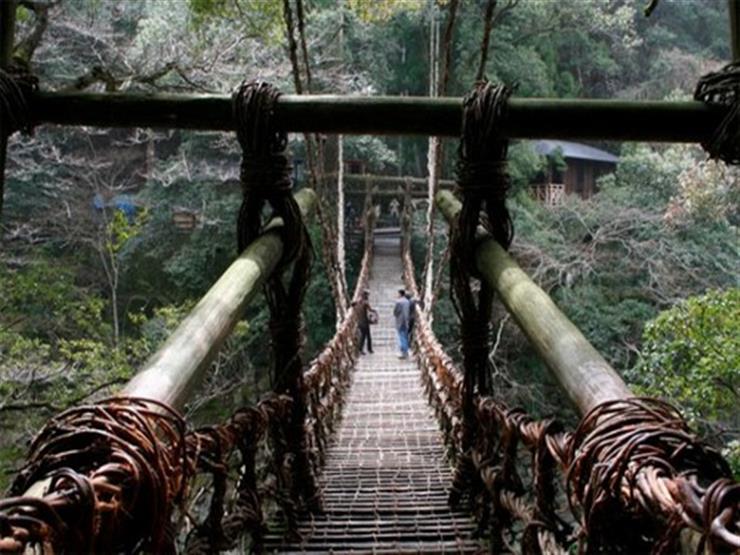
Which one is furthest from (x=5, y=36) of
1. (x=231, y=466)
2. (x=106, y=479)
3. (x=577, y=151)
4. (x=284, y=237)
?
(x=577, y=151)

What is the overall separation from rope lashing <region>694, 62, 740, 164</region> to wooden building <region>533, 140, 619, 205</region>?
35.4 feet

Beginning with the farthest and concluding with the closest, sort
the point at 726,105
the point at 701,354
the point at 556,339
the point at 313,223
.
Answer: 1. the point at 313,223
2. the point at 701,354
3. the point at 726,105
4. the point at 556,339

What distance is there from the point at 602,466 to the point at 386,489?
1.55 meters

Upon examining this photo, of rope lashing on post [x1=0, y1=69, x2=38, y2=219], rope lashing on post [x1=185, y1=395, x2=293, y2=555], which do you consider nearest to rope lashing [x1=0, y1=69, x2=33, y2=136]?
rope lashing on post [x1=0, y1=69, x2=38, y2=219]

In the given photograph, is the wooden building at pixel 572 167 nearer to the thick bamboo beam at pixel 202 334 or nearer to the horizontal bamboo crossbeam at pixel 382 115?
the horizontal bamboo crossbeam at pixel 382 115

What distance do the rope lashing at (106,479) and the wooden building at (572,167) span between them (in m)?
11.6

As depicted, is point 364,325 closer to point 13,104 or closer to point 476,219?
point 476,219

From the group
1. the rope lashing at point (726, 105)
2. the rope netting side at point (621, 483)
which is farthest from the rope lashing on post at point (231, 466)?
the rope lashing at point (726, 105)

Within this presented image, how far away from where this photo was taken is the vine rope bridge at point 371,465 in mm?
650

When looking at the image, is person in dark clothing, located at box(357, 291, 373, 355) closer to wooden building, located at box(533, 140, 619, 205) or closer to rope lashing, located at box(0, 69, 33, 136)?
rope lashing, located at box(0, 69, 33, 136)

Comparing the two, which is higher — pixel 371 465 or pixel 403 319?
pixel 371 465

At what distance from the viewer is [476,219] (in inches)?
57.6

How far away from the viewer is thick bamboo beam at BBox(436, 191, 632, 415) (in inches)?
33.8

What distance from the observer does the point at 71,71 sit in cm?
784
